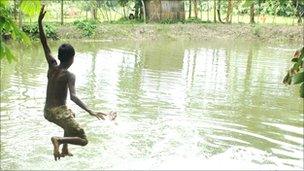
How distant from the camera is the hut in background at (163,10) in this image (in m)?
35.8

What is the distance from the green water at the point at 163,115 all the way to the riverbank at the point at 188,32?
566cm

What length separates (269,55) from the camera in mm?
28078

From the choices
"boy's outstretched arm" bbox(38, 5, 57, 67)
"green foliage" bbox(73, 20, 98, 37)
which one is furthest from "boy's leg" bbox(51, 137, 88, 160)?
"green foliage" bbox(73, 20, 98, 37)

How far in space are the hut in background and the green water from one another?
10.6m

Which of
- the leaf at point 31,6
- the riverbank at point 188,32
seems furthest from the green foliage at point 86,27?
the leaf at point 31,6

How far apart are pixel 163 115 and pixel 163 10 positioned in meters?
21.4

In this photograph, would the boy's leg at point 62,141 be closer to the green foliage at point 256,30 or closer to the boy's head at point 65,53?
the boy's head at point 65,53

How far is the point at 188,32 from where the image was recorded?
3353 cm

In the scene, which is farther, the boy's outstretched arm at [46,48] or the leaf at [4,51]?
the boy's outstretched arm at [46,48]

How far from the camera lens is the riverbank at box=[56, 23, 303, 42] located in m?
31.2

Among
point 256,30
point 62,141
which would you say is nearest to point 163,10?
point 256,30

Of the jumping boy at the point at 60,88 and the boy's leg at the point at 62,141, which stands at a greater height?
the jumping boy at the point at 60,88

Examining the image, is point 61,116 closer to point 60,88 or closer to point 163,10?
point 60,88

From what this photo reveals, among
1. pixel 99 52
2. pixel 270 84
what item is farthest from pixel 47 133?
pixel 99 52
